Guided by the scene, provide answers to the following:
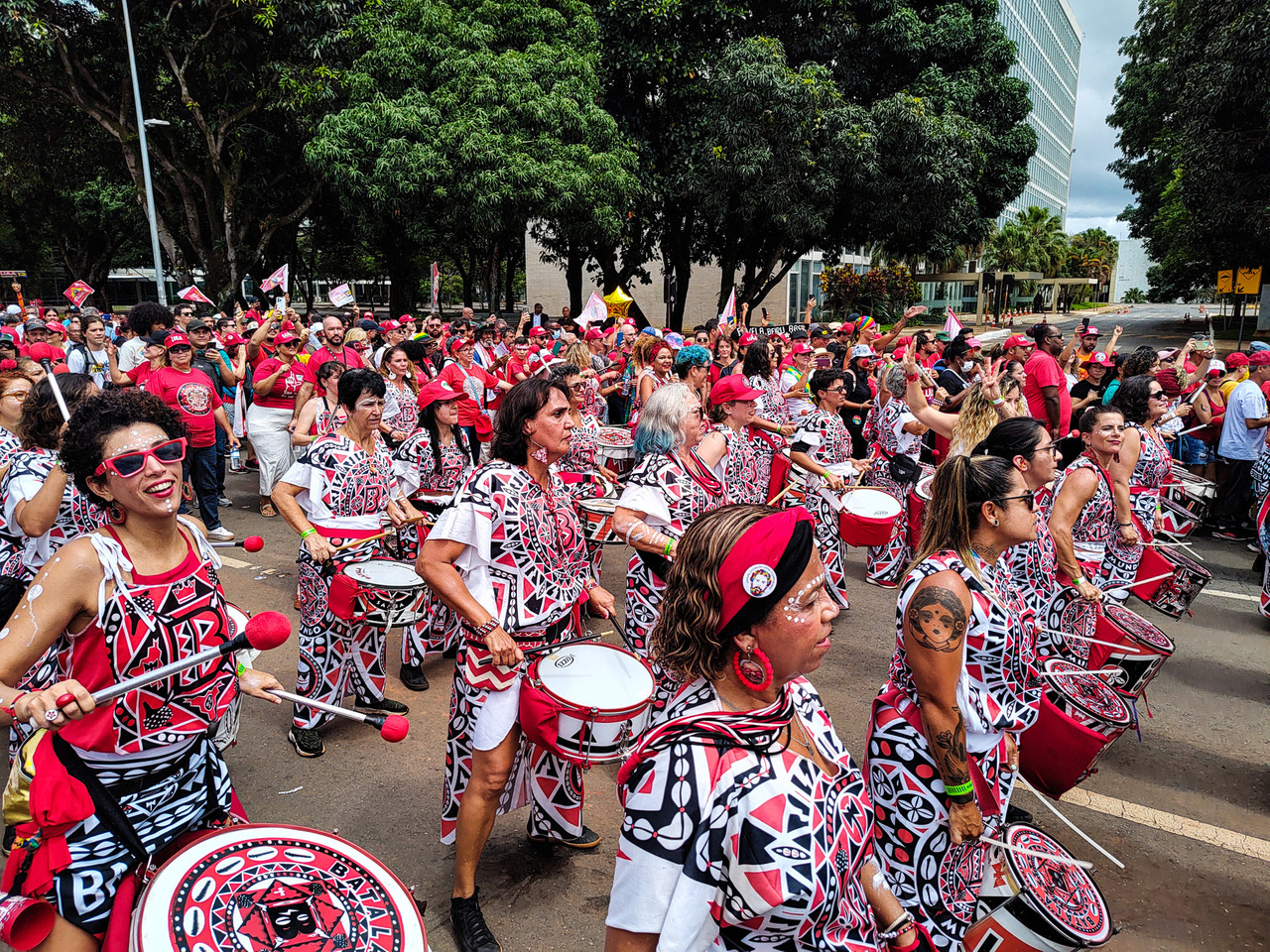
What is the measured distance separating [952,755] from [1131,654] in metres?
2.19

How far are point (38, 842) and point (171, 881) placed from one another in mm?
435

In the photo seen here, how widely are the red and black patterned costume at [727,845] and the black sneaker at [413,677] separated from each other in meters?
4.21

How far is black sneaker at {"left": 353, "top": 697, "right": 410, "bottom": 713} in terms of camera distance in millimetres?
5066

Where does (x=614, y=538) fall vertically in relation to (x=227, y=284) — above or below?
below

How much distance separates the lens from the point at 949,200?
2228 cm

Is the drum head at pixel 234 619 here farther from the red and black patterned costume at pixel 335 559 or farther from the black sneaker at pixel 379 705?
the black sneaker at pixel 379 705

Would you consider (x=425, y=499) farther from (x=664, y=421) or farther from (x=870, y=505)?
(x=870, y=505)

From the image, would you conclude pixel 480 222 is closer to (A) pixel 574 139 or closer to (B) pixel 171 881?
(A) pixel 574 139

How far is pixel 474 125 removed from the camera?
20203 mm

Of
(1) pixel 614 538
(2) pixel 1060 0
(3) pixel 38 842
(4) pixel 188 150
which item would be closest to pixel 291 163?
(4) pixel 188 150

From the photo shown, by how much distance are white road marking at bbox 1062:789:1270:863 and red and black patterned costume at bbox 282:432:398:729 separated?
13.2 feet

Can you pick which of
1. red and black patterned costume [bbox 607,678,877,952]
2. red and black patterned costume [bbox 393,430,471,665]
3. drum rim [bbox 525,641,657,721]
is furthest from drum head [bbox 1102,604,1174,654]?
red and black patterned costume [bbox 393,430,471,665]

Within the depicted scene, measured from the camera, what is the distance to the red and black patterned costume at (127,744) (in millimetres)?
2156

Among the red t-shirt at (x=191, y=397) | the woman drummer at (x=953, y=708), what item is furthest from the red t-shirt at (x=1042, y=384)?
the red t-shirt at (x=191, y=397)
